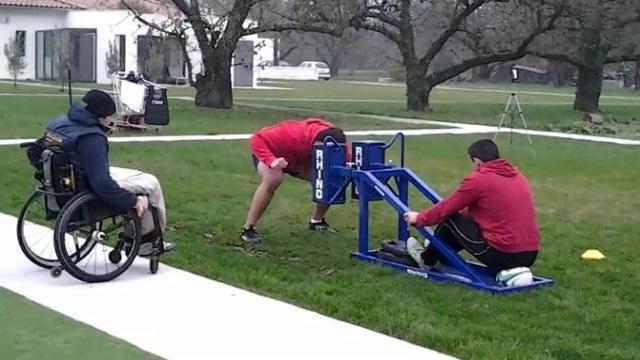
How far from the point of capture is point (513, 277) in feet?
25.2

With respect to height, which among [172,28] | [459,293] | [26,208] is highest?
[172,28]

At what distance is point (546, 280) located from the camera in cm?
800

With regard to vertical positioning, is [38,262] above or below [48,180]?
below

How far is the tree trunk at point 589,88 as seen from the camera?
115ft

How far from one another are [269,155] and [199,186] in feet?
13.4

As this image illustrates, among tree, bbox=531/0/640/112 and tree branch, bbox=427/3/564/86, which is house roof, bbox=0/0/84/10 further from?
tree, bbox=531/0/640/112

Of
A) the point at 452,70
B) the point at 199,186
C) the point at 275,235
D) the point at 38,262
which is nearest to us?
the point at 38,262

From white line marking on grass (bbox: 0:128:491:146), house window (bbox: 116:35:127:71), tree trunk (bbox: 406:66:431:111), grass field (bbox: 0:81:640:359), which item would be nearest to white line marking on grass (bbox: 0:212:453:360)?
grass field (bbox: 0:81:640:359)

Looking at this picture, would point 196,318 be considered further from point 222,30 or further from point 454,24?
point 454,24

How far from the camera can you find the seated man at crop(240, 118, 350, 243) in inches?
362

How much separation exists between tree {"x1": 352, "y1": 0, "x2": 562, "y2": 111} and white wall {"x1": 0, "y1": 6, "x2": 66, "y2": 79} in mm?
23101

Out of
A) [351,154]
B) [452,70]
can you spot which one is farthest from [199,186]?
[452,70]

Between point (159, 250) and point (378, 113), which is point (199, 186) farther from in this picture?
point (378, 113)

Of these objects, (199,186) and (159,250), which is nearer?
(159,250)
